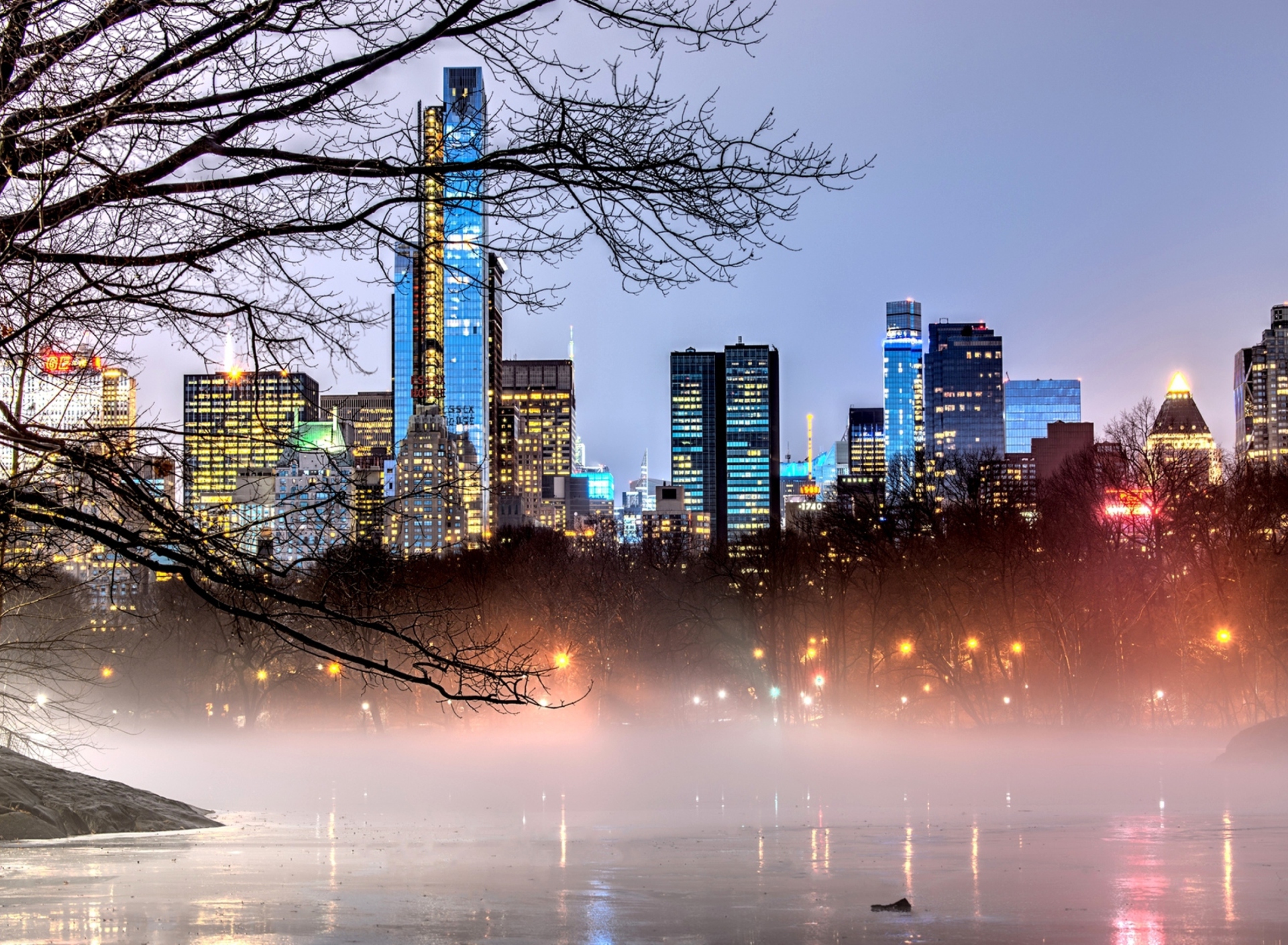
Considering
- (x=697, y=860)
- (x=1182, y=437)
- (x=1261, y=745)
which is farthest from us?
(x=1182, y=437)

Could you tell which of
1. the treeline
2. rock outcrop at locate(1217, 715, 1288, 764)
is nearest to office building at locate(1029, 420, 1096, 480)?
the treeline

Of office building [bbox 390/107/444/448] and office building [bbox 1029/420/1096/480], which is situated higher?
office building [bbox 1029/420/1096/480]

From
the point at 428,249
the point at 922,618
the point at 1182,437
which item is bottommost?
the point at 922,618

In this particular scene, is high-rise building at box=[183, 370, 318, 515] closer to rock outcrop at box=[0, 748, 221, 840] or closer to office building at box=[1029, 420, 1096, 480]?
rock outcrop at box=[0, 748, 221, 840]

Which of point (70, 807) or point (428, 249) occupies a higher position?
point (428, 249)

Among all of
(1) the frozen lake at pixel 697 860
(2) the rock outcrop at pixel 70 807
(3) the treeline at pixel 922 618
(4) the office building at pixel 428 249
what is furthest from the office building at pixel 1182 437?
(4) the office building at pixel 428 249

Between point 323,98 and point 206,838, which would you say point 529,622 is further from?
point 323,98

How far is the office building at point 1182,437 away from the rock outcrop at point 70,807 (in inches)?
1705

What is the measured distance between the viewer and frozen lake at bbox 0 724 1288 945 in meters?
11.4

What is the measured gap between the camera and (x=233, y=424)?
28.6 feet

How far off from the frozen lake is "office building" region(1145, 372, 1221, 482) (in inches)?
892

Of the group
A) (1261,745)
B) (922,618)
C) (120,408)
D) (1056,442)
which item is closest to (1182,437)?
(1056,442)

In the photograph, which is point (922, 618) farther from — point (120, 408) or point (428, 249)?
point (428, 249)

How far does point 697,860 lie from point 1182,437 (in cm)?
12738
